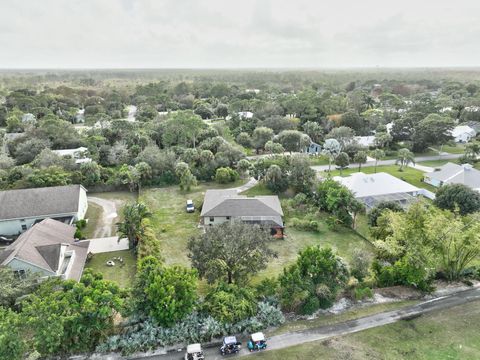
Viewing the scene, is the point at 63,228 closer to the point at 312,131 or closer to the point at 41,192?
the point at 41,192

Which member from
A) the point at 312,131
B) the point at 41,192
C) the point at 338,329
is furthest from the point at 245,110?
the point at 338,329

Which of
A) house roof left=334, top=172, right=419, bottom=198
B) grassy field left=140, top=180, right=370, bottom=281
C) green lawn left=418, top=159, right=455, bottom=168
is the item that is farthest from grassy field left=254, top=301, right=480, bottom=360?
green lawn left=418, top=159, right=455, bottom=168

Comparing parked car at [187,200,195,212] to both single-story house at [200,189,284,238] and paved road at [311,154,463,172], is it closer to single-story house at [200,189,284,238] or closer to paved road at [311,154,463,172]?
single-story house at [200,189,284,238]

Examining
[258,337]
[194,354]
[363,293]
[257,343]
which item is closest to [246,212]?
[363,293]

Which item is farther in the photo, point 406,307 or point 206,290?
point 206,290

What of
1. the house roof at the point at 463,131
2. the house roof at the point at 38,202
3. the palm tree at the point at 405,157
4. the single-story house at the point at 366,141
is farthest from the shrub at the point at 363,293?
the house roof at the point at 463,131

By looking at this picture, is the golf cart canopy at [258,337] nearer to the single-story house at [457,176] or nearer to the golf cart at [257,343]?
the golf cart at [257,343]
